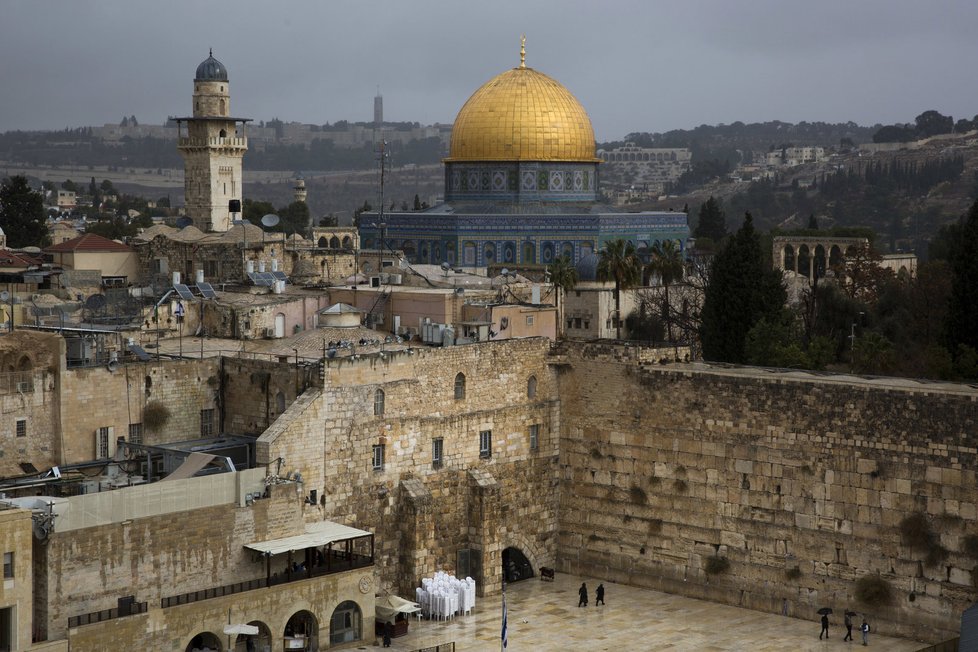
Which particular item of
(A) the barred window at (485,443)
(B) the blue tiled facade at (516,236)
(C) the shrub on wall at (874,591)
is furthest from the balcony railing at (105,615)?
(B) the blue tiled facade at (516,236)

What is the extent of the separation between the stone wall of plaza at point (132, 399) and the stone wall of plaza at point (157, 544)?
3.30 metres

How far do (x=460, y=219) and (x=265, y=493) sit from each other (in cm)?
Result: 2563

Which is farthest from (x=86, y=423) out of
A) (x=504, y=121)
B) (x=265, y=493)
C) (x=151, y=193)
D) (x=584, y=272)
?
(x=151, y=193)

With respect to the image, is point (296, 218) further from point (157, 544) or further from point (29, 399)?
point (157, 544)

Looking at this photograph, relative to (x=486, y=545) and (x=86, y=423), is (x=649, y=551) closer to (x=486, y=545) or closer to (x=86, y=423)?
(x=486, y=545)

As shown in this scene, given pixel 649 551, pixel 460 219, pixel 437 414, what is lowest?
pixel 649 551

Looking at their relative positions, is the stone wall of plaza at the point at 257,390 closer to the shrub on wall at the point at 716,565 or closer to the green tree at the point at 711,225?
the shrub on wall at the point at 716,565

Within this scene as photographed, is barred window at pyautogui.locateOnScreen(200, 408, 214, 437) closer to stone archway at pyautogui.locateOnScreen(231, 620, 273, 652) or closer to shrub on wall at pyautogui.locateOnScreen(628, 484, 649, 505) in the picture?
Result: stone archway at pyautogui.locateOnScreen(231, 620, 273, 652)

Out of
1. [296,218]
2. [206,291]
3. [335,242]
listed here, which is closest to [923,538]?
[206,291]

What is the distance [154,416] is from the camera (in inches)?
1069

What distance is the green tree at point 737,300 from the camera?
3719 centimetres

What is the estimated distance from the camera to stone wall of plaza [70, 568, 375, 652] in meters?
22.3

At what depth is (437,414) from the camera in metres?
28.3

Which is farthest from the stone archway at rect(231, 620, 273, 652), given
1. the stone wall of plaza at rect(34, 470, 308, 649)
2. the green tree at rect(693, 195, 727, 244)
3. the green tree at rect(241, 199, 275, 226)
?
the green tree at rect(693, 195, 727, 244)
